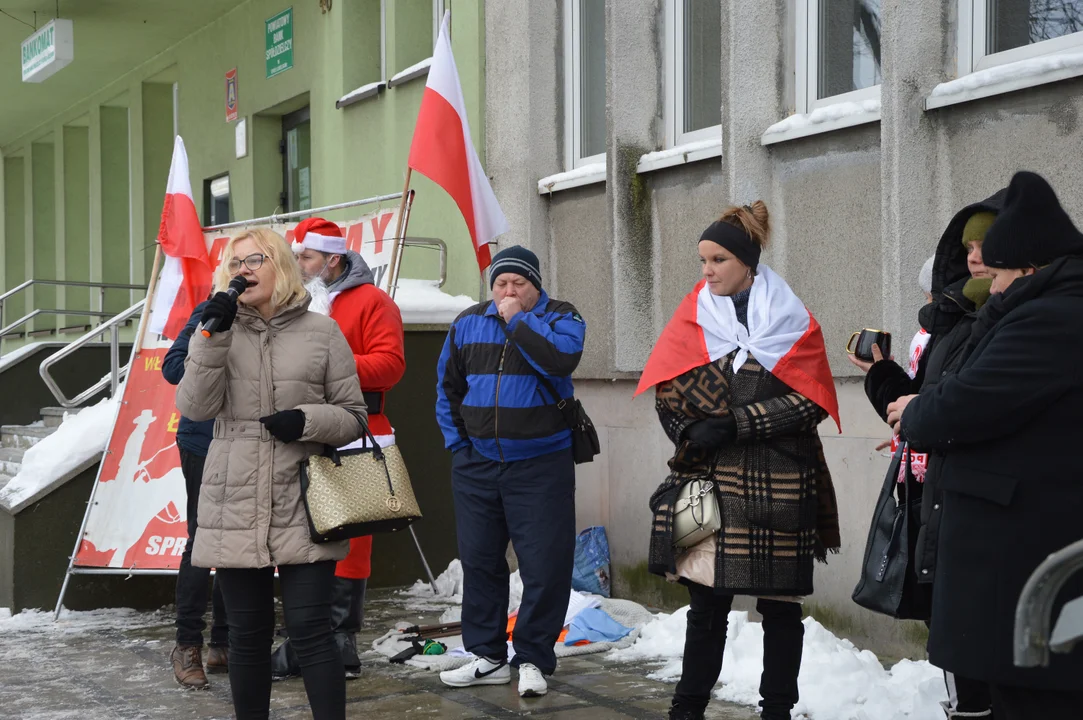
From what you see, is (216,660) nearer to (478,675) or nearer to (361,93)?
(478,675)

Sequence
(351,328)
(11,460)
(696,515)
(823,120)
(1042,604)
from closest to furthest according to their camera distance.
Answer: (1042,604) → (696,515) → (351,328) → (823,120) → (11,460)

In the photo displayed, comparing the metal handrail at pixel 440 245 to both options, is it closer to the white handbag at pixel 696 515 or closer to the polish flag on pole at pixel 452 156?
the polish flag on pole at pixel 452 156

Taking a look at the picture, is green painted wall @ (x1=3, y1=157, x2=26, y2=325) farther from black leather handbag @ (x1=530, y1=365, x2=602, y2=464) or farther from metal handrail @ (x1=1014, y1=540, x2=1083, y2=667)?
metal handrail @ (x1=1014, y1=540, x2=1083, y2=667)

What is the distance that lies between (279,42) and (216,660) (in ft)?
24.3

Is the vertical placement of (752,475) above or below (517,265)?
below

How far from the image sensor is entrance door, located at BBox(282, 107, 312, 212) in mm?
12133

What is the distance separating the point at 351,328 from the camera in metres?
5.68

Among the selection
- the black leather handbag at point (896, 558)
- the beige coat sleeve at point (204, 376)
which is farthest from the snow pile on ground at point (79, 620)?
the black leather handbag at point (896, 558)

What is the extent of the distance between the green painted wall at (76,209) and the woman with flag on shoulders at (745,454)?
50.3ft

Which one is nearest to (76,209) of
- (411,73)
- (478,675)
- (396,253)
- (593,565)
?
(411,73)

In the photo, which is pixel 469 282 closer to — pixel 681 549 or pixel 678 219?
pixel 678 219

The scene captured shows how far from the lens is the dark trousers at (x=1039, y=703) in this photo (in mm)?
2883

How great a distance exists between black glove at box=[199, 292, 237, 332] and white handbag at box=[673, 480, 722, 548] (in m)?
1.60

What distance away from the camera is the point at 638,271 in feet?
25.5
